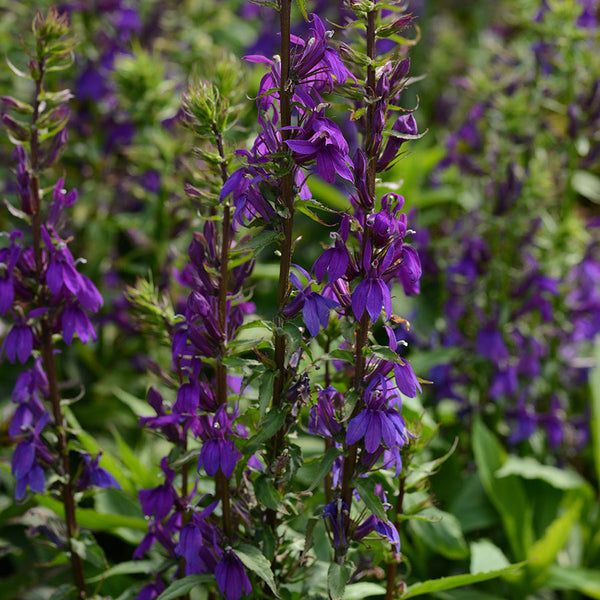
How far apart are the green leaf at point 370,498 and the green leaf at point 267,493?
0.17 m

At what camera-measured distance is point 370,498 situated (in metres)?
1.44

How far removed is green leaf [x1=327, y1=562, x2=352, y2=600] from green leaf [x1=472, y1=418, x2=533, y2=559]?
1254 mm

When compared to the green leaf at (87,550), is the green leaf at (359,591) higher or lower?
higher

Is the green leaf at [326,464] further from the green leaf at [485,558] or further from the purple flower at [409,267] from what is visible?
the green leaf at [485,558]

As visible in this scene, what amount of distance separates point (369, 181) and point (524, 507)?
1738mm

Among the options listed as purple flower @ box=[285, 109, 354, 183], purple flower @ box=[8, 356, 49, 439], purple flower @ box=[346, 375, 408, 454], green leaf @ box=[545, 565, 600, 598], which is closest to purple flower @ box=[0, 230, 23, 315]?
purple flower @ box=[8, 356, 49, 439]

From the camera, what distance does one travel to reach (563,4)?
9.84 ft

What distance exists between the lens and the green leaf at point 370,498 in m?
1.43

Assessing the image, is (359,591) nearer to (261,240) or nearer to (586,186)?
(261,240)

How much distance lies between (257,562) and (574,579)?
4.73 ft

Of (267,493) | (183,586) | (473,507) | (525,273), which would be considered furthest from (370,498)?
(525,273)

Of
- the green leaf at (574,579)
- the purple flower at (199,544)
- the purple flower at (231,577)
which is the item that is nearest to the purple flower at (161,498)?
the purple flower at (199,544)

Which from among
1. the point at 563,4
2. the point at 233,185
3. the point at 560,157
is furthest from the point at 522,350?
the point at 233,185

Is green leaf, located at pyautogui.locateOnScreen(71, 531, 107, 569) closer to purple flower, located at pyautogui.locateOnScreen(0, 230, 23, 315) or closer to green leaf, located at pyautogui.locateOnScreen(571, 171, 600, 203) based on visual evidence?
purple flower, located at pyautogui.locateOnScreen(0, 230, 23, 315)
